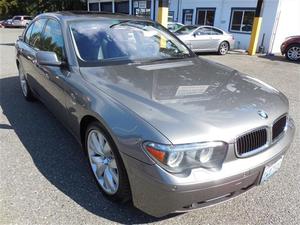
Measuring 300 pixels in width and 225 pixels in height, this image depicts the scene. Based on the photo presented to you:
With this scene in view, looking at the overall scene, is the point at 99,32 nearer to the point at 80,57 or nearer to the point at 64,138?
the point at 80,57

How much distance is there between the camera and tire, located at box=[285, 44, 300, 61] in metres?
11.8

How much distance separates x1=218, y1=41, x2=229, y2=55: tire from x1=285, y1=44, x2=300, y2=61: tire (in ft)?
8.53

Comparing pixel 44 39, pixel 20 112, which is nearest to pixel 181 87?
pixel 44 39

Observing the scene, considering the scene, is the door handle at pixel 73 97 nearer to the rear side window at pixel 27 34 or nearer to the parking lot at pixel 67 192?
the parking lot at pixel 67 192

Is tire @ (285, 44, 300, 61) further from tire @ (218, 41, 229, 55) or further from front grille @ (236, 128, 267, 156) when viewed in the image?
front grille @ (236, 128, 267, 156)

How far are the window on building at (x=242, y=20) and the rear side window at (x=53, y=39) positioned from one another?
1348 centimetres

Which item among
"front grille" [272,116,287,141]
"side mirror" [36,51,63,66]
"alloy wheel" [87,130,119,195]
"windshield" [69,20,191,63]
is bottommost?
"alloy wheel" [87,130,119,195]

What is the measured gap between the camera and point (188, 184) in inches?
76.5

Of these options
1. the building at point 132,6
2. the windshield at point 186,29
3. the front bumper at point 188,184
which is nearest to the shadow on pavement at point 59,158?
the front bumper at point 188,184

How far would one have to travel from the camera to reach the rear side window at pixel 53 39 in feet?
11.1

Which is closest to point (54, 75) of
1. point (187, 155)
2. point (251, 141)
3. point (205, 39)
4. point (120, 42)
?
point (120, 42)

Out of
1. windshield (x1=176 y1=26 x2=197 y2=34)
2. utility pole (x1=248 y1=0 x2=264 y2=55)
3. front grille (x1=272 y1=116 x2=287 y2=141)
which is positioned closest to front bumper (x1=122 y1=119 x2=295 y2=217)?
front grille (x1=272 y1=116 x2=287 y2=141)

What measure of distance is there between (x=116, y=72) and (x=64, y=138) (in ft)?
4.67

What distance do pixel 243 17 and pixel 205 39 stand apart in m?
4.38
